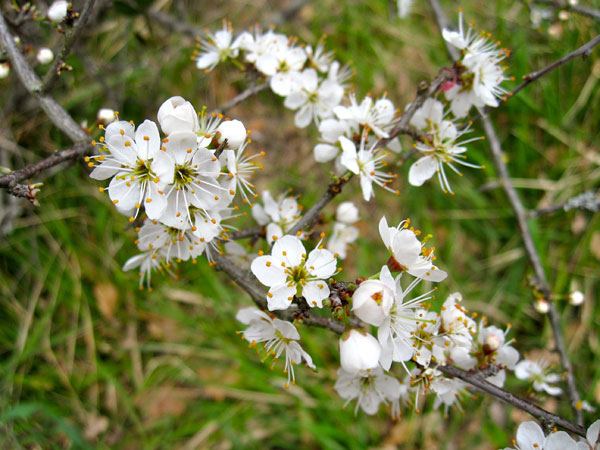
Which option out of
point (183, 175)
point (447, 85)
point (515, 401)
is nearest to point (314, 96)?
point (447, 85)

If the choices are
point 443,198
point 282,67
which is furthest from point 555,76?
point 282,67

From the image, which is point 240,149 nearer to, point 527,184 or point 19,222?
point 19,222

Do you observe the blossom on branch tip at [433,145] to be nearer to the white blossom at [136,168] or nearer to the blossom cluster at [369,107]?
the blossom cluster at [369,107]

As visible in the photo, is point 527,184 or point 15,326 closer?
point 15,326

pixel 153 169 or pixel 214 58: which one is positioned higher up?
pixel 214 58

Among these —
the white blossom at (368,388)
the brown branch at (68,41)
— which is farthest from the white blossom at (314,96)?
the white blossom at (368,388)
